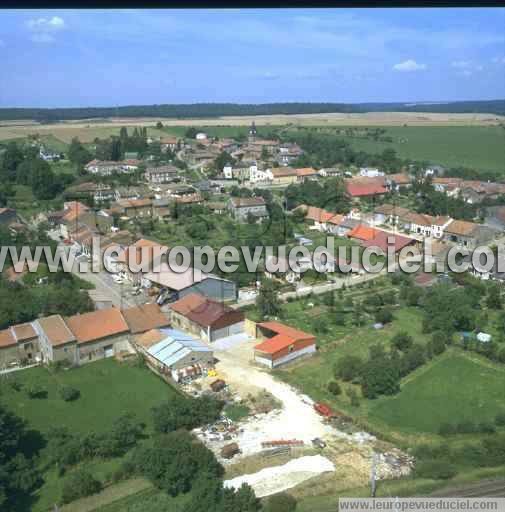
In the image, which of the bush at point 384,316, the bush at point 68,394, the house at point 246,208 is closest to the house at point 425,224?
the house at point 246,208

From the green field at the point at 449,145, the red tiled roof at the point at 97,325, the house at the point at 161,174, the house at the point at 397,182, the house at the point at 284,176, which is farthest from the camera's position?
the green field at the point at 449,145

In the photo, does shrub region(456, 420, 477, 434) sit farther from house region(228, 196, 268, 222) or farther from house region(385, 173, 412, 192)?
house region(385, 173, 412, 192)

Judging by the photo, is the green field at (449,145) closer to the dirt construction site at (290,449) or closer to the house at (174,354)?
the house at (174,354)

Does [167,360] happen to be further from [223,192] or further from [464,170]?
[464,170]

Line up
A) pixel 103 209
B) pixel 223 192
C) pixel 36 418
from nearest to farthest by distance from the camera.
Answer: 1. pixel 36 418
2. pixel 103 209
3. pixel 223 192

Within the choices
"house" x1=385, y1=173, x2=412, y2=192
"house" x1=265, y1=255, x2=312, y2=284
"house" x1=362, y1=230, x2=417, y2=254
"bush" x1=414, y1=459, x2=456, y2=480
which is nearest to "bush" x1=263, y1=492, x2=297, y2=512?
"bush" x1=414, y1=459, x2=456, y2=480

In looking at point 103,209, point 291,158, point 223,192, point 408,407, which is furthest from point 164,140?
point 408,407
